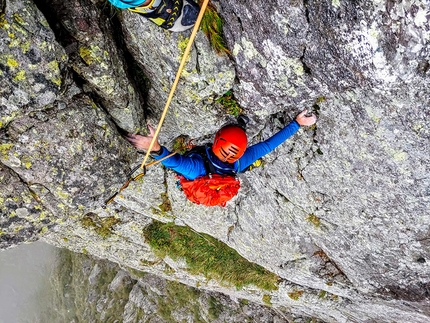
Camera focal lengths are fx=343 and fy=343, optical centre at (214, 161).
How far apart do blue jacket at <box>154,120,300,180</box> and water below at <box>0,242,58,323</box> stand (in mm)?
25965

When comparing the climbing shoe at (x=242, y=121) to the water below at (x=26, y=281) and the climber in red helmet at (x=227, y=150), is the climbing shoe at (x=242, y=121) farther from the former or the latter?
the water below at (x=26, y=281)

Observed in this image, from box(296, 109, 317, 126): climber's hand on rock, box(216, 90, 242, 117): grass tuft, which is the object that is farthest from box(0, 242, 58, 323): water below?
box(296, 109, 317, 126): climber's hand on rock

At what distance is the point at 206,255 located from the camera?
1317 cm

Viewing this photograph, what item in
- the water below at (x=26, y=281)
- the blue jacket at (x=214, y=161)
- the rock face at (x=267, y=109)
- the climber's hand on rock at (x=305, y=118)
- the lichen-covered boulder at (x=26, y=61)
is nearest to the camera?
the lichen-covered boulder at (x=26, y=61)

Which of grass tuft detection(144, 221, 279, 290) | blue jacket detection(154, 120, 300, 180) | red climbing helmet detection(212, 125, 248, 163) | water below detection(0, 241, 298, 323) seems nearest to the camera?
red climbing helmet detection(212, 125, 248, 163)

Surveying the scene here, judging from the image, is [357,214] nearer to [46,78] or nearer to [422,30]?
[422,30]

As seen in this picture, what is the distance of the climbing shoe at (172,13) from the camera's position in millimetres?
4289

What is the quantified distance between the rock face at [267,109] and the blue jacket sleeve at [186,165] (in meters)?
0.63

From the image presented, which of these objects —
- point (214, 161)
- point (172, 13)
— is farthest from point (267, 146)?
point (172, 13)

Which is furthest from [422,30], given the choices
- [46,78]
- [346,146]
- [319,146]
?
[46,78]

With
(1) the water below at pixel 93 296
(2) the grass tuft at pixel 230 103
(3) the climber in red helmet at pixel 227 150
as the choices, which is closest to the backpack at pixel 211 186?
(3) the climber in red helmet at pixel 227 150

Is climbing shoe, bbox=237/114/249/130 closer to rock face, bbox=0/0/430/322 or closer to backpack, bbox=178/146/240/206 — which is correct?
rock face, bbox=0/0/430/322

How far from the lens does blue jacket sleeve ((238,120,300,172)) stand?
6434mm

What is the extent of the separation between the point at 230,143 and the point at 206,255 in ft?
25.8
